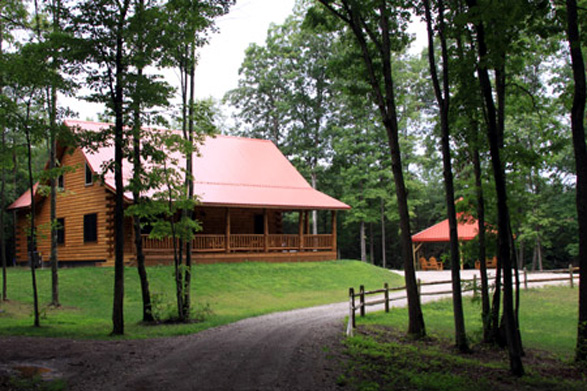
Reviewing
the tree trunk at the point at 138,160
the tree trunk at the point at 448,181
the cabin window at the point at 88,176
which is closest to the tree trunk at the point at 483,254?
the tree trunk at the point at 448,181

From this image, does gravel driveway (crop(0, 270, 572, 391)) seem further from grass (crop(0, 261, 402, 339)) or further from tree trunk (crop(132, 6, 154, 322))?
tree trunk (crop(132, 6, 154, 322))

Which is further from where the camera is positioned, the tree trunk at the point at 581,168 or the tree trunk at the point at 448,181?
the tree trunk at the point at 448,181

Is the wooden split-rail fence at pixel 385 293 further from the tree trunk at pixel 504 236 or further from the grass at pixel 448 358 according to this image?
the tree trunk at pixel 504 236

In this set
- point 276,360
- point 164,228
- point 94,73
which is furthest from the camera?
point 164,228

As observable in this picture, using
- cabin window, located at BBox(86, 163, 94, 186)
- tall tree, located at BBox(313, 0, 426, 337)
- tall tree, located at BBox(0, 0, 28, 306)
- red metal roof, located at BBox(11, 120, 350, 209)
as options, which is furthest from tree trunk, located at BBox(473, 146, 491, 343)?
cabin window, located at BBox(86, 163, 94, 186)

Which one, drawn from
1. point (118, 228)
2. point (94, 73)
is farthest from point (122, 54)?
point (118, 228)

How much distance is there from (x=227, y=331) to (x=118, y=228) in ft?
11.4

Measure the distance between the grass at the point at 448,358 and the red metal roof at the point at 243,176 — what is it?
37.8 ft

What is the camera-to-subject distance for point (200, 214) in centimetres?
2636

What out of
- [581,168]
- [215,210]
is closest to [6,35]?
[215,210]

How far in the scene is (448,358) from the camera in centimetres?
994

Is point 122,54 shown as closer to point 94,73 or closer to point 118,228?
point 94,73

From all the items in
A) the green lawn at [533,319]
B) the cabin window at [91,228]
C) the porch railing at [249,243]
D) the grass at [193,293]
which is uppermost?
the cabin window at [91,228]

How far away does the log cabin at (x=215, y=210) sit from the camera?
79.0ft
